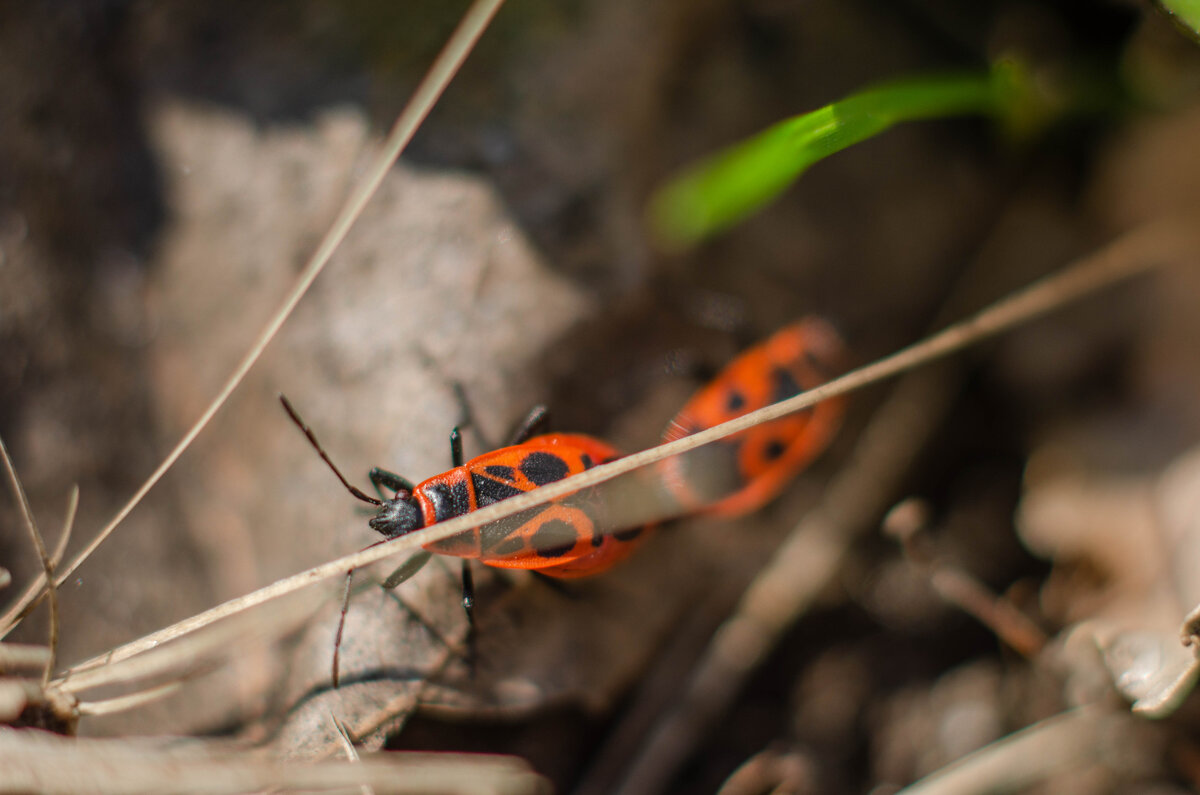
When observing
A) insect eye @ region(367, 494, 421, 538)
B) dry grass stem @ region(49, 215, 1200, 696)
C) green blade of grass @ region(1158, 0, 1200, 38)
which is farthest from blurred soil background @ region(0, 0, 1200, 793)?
green blade of grass @ region(1158, 0, 1200, 38)

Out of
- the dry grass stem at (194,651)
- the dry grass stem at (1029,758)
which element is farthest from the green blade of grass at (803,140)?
the dry grass stem at (1029,758)

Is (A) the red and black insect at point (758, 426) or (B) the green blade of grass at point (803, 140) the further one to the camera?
(A) the red and black insect at point (758, 426)

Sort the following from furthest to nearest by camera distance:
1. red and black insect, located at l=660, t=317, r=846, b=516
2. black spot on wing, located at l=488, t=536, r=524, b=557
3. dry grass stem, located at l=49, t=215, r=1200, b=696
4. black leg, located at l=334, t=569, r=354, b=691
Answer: red and black insect, located at l=660, t=317, r=846, b=516 < black spot on wing, located at l=488, t=536, r=524, b=557 < black leg, located at l=334, t=569, r=354, b=691 < dry grass stem, located at l=49, t=215, r=1200, b=696

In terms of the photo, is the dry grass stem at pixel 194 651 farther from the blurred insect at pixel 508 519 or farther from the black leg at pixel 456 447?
the black leg at pixel 456 447

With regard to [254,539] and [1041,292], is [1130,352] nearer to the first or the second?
[1041,292]

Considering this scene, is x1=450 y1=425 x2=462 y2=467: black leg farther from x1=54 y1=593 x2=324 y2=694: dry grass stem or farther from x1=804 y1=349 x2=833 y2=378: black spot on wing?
x1=804 y1=349 x2=833 y2=378: black spot on wing
